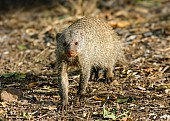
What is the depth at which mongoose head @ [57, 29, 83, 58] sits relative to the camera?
448 centimetres

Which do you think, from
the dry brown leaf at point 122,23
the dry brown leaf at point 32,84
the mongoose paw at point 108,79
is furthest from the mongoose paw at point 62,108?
the dry brown leaf at point 122,23

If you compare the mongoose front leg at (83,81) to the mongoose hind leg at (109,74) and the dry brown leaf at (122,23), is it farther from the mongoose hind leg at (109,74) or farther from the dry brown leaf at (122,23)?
the dry brown leaf at (122,23)

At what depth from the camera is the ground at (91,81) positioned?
4473 mm

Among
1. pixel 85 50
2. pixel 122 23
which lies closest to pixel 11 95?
Result: pixel 85 50

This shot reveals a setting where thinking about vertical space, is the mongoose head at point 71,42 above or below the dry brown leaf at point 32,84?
above

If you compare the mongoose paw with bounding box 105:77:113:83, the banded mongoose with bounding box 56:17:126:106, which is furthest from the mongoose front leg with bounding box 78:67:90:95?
the mongoose paw with bounding box 105:77:113:83

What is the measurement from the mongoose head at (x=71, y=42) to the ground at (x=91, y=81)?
551mm

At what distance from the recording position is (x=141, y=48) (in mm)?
6578

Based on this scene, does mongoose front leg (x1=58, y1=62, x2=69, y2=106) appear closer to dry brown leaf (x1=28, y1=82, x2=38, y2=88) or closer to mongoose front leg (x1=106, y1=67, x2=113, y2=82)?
dry brown leaf (x1=28, y1=82, x2=38, y2=88)

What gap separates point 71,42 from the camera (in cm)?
457

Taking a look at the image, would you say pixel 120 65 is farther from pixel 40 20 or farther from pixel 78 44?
pixel 40 20

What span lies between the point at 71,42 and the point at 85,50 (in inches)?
Answer: 11.9

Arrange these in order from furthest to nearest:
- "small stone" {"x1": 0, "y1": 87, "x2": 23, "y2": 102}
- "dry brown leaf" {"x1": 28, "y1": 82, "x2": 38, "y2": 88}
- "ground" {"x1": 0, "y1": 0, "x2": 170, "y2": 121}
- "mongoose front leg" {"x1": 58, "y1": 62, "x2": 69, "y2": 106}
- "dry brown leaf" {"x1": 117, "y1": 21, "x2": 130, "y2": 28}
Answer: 1. "dry brown leaf" {"x1": 117, "y1": 21, "x2": 130, "y2": 28}
2. "dry brown leaf" {"x1": 28, "y1": 82, "x2": 38, "y2": 88}
3. "small stone" {"x1": 0, "y1": 87, "x2": 23, "y2": 102}
4. "mongoose front leg" {"x1": 58, "y1": 62, "x2": 69, "y2": 106}
5. "ground" {"x1": 0, "y1": 0, "x2": 170, "y2": 121}

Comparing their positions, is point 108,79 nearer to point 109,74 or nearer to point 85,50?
point 109,74
